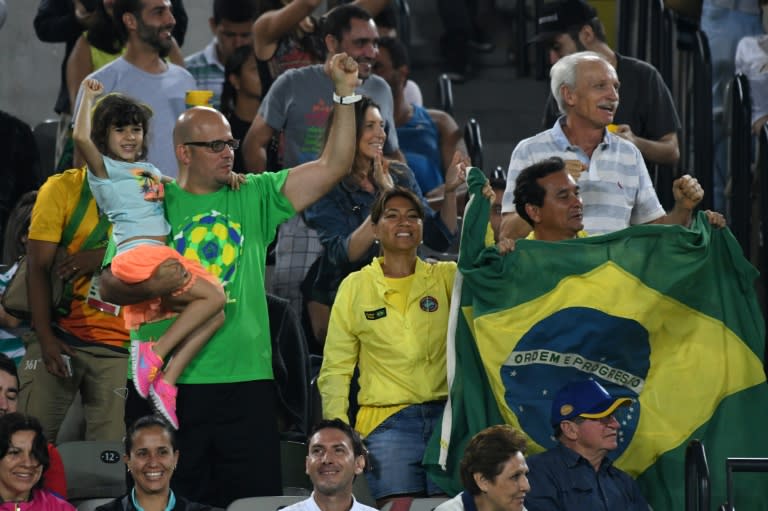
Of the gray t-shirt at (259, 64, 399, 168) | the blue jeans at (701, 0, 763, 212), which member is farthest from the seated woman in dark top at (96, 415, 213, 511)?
the blue jeans at (701, 0, 763, 212)

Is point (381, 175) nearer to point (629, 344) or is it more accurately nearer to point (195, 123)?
point (195, 123)

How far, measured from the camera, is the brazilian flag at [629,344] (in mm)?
7492

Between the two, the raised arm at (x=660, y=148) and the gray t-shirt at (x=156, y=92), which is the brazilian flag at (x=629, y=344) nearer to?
the raised arm at (x=660, y=148)

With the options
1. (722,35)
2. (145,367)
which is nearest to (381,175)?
(145,367)

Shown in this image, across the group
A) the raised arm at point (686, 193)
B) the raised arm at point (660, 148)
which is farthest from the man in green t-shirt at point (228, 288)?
the raised arm at point (660, 148)

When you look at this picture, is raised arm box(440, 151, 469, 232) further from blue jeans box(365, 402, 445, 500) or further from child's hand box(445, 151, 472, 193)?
blue jeans box(365, 402, 445, 500)

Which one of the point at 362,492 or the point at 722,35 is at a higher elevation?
the point at 722,35

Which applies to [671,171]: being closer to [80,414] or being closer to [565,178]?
[565,178]

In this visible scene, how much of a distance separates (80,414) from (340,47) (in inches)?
97.6

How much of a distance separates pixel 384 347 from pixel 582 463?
963 mm

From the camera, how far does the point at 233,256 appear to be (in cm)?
740

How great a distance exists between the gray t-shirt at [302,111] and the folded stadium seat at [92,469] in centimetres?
244

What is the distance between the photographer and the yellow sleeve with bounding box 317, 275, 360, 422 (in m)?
7.66

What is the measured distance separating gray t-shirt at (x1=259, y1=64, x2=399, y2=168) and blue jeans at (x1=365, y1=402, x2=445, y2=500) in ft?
7.99
